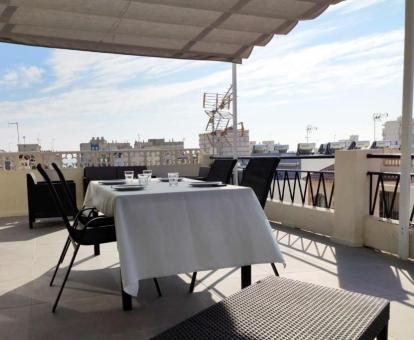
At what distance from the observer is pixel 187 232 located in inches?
99.1

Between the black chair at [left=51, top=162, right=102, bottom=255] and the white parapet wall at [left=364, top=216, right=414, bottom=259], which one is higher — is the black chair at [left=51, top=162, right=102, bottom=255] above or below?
above

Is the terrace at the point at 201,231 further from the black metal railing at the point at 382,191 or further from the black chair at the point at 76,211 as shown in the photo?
the black chair at the point at 76,211

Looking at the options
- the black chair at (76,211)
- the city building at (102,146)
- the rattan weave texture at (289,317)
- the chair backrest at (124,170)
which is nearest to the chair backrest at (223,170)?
the black chair at (76,211)

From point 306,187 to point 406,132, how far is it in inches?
83.2

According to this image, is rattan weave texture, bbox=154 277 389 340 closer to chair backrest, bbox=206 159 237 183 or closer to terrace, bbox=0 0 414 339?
terrace, bbox=0 0 414 339

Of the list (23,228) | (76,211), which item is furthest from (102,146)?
(76,211)

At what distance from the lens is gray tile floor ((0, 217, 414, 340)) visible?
2324mm

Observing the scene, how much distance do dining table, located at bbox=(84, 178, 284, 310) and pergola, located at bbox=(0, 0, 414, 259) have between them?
1.76 m


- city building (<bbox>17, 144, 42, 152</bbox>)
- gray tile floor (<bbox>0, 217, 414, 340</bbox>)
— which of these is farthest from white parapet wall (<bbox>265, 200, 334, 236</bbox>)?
city building (<bbox>17, 144, 42, 152</bbox>)

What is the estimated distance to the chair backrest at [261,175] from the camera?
10.3ft

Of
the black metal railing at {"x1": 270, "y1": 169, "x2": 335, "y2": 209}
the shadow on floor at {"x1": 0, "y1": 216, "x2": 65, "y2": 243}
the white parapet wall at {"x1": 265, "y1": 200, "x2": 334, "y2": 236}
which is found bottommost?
the shadow on floor at {"x1": 0, "y1": 216, "x2": 65, "y2": 243}

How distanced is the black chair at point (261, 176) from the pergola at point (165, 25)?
53.5 inches

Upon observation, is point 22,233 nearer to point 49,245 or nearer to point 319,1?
point 49,245

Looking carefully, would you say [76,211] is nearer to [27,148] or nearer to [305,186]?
[305,186]
